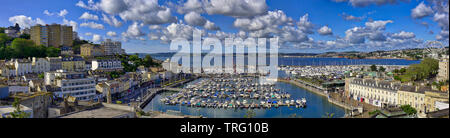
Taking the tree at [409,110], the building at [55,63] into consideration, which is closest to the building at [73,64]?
the building at [55,63]

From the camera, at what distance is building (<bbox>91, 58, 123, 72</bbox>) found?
29.5m

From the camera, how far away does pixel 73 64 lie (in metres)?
28.4

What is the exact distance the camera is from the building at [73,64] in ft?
90.0

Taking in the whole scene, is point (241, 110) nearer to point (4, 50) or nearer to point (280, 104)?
point (280, 104)

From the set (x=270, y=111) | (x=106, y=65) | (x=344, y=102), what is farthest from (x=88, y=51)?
(x=344, y=102)

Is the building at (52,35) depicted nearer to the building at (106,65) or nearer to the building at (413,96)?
the building at (106,65)

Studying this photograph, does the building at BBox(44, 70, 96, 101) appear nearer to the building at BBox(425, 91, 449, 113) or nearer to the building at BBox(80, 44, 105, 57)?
the building at BBox(425, 91, 449, 113)

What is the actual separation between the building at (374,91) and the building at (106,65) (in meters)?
23.8

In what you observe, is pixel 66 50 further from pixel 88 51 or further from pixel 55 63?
pixel 55 63

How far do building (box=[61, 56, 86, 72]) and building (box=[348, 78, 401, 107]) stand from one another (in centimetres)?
2516

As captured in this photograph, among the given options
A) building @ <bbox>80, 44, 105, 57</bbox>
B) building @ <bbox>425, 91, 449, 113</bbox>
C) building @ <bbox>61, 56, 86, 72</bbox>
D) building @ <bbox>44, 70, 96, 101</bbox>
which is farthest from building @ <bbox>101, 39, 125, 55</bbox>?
building @ <bbox>425, 91, 449, 113</bbox>

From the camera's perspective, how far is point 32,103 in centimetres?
892
